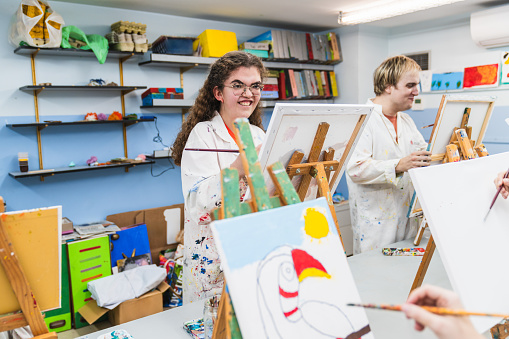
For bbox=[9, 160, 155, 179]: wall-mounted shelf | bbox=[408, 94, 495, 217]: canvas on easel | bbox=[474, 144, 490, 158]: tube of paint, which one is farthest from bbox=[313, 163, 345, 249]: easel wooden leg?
bbox=[9, 160, 155, 179]: wall-mounted shelf

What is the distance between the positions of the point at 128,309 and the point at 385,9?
3281mm

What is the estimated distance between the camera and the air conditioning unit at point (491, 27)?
3591 millimetres

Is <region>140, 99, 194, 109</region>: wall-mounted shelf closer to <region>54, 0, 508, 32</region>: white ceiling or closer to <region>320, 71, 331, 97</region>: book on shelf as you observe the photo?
<region>54, 0, 508, 32</region>: white ceiling

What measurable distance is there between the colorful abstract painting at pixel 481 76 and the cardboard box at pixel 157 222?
307 cm

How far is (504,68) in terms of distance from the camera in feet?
12.6

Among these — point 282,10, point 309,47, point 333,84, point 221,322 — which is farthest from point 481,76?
point 221,322

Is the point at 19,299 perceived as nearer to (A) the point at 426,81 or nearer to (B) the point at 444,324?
(B) the point at 444,324

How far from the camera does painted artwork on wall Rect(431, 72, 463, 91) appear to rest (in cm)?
419

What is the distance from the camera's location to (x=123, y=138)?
371cm

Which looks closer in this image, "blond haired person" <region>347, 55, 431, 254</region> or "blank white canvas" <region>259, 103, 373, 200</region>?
"blank white canvas" <region>259, 103, 373, 200</region>

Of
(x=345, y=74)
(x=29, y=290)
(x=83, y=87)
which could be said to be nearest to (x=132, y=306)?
(x=83, y=87)

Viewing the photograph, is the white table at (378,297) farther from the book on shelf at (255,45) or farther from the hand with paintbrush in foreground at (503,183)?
the book on shelf at (255,45)

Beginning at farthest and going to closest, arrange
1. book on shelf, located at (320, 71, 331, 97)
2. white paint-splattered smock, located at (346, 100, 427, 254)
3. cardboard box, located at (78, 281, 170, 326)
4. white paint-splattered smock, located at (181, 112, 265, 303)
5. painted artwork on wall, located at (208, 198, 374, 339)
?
book on shelf, located at (320, 71, 331, 97) → cardboard box, located at (78, 281, 170, 326) → white paint-splattered smock, located at (346, 100, 427, 254) → white paint-splattered smock, located at (181, 112, 265, 303) → painted artwork on wall, located at (208, 198, 374, 339)

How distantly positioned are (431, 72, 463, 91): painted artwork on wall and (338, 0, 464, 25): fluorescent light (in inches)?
38.0
